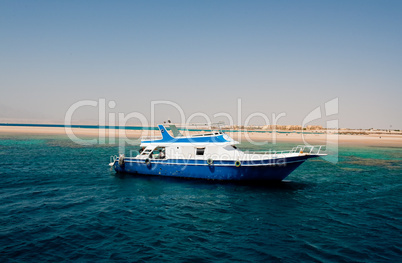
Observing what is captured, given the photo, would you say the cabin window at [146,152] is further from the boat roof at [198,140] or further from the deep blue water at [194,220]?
the deep blue water at [194,220]

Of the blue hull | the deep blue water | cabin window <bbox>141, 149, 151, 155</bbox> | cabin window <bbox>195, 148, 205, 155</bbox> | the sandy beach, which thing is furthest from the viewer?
the sandy beach

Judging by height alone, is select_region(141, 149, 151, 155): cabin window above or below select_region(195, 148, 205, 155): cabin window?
below

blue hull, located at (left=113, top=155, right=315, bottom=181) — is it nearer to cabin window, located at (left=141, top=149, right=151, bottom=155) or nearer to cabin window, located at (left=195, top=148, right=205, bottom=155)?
cabin window, located at (left=195, top=148, right=205, bottom=155)

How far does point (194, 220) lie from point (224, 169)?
8708 mm

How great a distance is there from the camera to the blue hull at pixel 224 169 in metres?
→ 21.1

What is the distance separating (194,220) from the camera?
14055mm

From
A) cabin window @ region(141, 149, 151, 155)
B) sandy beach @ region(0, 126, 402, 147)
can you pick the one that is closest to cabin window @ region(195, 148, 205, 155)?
cabin window @ region(141, 149, 151, 155)

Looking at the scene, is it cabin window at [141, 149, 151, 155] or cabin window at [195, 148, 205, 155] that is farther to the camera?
cabin window at [141, 149, 151, 155]

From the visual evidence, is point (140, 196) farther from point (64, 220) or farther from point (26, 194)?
point (26, 194)

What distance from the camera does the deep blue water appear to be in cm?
1038

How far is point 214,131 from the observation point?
24250mm

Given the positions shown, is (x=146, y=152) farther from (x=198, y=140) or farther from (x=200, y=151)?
(x=200, y=151)

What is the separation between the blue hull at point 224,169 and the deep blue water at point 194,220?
2.56 ft

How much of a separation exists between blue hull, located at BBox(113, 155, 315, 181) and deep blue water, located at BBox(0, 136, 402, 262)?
78cm
